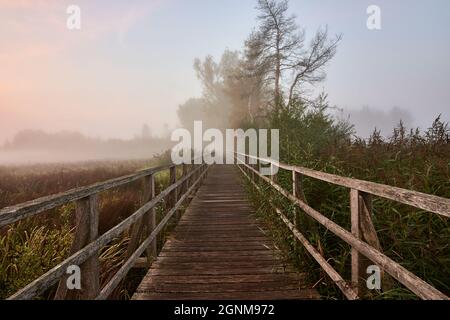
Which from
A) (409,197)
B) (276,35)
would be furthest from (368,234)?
(276,35)

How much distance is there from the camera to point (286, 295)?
10.7 feet

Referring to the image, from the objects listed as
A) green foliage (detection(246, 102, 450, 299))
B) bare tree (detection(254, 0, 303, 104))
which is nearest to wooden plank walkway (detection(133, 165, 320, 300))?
Answer: green foliage (detection(246, 102, 450, 299))

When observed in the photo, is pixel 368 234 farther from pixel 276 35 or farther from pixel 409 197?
pixel 276 35

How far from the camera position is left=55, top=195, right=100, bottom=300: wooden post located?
2.33m

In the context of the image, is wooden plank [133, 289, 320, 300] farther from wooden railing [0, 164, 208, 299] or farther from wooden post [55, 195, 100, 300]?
wooden post [55, 195, 100, 300]

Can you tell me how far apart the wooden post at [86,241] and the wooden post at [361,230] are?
78.0 inches

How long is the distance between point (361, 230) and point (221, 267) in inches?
84.7

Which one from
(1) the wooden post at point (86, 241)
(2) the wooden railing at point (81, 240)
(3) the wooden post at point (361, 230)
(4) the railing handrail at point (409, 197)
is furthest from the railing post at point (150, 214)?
(3) the wooden post at point (361, 230)

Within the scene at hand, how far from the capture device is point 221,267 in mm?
4078

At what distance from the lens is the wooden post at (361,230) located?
2348 mm

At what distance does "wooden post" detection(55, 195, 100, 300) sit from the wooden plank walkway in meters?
0.94

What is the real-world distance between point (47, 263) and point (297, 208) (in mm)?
2943

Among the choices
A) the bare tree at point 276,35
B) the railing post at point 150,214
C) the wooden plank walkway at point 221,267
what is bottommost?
the wooden plank walkway at point 221,267

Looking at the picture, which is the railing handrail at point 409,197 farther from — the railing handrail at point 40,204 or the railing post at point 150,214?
the railing post at point 150,214
